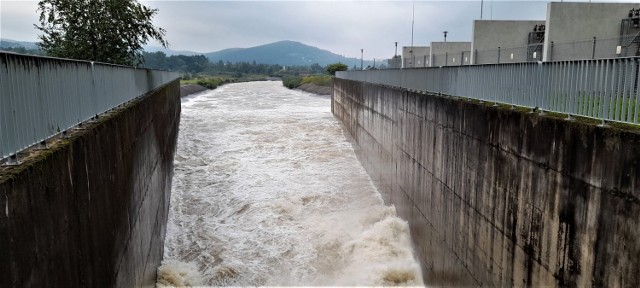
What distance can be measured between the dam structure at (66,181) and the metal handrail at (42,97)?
0.01 metres

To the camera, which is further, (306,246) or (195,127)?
(195,127)

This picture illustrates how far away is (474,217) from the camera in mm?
8461

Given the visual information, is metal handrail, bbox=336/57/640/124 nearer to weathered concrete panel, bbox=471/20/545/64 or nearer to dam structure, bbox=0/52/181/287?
dam structure, bbox=0/52/181/287

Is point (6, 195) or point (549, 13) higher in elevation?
point (549, 13)

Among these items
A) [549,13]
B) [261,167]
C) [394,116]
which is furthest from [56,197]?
[549,13]

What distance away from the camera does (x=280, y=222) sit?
49.5 ft

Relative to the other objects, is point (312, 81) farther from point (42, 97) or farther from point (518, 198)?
point (42, 97)

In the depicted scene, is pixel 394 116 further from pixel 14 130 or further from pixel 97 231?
pixel 14 130

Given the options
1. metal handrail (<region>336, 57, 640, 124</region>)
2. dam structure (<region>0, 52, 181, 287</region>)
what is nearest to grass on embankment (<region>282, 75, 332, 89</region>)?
metal handrail (<region>336, 57, 640, 124</region>)

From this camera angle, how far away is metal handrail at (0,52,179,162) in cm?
428

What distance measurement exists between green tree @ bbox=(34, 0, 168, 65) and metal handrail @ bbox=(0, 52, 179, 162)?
15.0 metres

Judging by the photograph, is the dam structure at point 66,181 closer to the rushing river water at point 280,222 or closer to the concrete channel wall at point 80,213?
the concrete channel wall at point 80,213

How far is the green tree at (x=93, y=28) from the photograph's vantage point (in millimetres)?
21703

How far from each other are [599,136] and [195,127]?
108 feet
